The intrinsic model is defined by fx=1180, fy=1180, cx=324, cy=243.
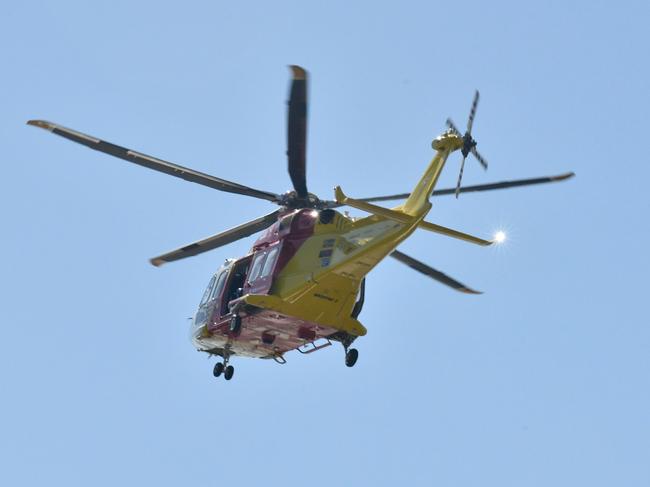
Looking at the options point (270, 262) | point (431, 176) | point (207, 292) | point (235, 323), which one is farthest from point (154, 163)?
point (431, 176)

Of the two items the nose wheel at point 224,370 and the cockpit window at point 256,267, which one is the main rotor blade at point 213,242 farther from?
the nose wheel at point 224,370

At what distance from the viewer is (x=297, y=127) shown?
92.8 feet

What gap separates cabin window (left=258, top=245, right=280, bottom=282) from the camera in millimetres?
33000

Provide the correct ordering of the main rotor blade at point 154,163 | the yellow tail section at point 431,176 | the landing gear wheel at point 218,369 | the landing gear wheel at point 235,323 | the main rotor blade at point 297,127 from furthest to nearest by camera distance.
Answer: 1. the landing gear wheel at point 218,369
2. the landing gear wheel at point 235,323
3. the main rotor blade at point 154,163
4. the yellow tail section at point 431,176
5. the main rotor blade at point 297,127

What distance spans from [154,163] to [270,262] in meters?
4.48

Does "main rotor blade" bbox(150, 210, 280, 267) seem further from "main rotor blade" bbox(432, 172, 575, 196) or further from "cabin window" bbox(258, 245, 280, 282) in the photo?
"main rotor blade" bbox(432, 172, 575, 196)

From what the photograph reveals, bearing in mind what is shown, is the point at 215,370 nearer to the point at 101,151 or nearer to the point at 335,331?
the point at 335,331

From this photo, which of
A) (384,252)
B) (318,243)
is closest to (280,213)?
(318,243)

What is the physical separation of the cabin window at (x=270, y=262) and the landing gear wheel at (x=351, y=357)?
322 centimetres

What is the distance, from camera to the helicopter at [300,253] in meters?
30.1

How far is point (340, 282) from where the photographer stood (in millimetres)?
31828

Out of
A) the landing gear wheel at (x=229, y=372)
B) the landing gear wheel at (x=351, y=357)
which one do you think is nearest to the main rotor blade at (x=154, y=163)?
the landing gear wheel at (x=351, y=357)

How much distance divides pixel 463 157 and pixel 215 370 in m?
11.3

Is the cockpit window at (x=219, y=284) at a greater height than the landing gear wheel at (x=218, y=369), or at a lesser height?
greater
